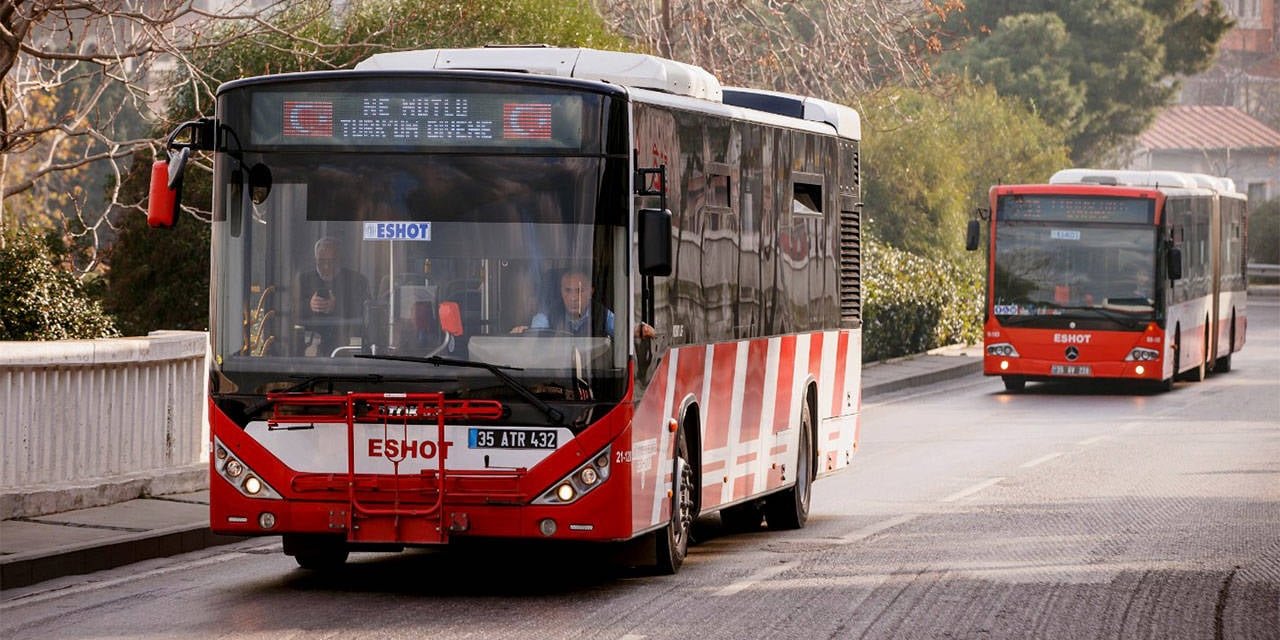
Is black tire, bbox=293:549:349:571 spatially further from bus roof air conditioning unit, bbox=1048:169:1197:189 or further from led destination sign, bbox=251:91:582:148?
bus roof air conditioning unit, bbox=1048:169:1197:189

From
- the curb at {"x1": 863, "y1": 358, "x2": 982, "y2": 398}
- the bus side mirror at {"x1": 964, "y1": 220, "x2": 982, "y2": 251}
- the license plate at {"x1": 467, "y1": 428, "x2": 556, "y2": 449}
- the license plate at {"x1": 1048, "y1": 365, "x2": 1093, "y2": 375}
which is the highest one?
the bus side mirror at {"x1": 964, "y1": 220, "x2": 982, "y2": 251}

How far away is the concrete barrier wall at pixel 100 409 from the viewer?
13664mm

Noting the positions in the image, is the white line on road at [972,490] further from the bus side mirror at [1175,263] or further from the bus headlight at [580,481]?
the bus side mirror at [1175,263]

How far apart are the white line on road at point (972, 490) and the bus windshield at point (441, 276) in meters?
6.77

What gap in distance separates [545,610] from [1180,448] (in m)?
Result: 12.7

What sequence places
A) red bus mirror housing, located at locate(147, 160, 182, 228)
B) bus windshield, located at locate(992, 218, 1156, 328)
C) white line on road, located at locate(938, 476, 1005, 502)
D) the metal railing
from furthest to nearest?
the metal railing → bus windshield, located at locate(992, 218, 1156, 328) → white line on road, located at locate(938, 476, 1005, 502) → red bus mirror housing, located at locate(147, 160, 182, 228)

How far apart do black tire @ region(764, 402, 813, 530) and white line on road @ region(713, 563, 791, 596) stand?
2180 millimetres

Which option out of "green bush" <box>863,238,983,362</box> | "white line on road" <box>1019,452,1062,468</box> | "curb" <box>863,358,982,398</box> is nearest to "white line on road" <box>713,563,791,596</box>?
"white line on road" <box>1019,452,1062,468</box>

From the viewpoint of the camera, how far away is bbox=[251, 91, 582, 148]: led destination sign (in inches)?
421

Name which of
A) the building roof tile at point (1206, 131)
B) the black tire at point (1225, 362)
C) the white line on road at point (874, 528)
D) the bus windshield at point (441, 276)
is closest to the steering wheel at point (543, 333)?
the bus windshield at point (441, 276)

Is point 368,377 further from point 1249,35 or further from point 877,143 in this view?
point 1249,35

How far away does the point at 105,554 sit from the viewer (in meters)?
12.3

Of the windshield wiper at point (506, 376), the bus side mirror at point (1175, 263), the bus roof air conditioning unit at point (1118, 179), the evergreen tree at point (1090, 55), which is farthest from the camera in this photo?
the evergreen tree at point (1090, 55)

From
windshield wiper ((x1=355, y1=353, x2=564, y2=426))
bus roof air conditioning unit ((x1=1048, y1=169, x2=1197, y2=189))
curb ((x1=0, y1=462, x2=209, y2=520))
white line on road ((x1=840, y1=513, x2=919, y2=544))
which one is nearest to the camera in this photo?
windshield wiper ((x1=355, y1=353, x2=564, y2=426))
